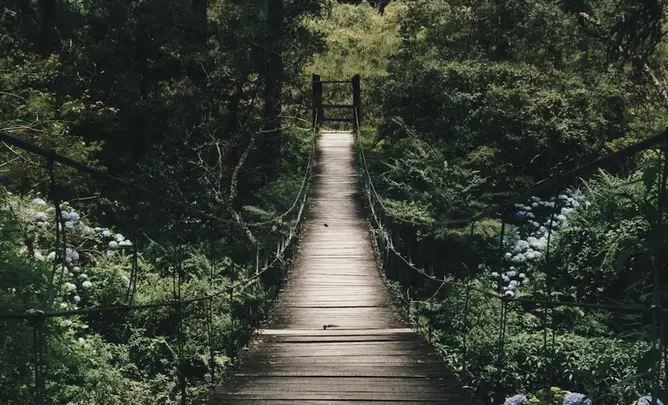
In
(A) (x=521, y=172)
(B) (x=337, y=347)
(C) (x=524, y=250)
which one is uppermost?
(A) (x=521, y=172)

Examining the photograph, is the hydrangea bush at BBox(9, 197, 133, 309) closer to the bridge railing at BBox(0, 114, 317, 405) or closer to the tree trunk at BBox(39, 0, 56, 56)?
the bridge railing at BBox(0, 114, 317, 405)

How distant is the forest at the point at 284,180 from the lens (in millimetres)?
5551

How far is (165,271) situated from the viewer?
8.45m

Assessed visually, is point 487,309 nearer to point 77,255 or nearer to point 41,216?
point 77,255

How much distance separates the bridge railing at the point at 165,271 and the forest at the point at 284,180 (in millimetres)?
49

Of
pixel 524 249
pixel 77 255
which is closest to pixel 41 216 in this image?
pixel 77 255

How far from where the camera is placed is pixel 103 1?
1259cm

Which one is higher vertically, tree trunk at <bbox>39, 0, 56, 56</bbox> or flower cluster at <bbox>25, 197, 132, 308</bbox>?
tree trunk at <bbox>39, 0, 56, 56</bbox>

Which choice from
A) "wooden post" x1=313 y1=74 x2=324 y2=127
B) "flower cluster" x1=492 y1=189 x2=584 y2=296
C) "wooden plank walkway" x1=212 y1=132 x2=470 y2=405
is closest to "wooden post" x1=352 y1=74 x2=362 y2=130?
"wooden post" x1=313 y1=74 x2=324 y2=127

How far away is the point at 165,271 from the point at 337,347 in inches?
170

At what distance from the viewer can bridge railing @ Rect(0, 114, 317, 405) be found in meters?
2.14

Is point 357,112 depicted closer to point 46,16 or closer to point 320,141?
point 320,141

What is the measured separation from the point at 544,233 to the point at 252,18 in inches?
288

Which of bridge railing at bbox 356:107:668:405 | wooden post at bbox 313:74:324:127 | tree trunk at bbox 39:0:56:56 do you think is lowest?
bridge railing at bbox 356:107:668:405
